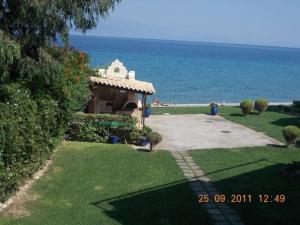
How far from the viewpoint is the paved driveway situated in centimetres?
2230

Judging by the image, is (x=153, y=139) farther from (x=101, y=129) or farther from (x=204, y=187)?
(x=204, y=187)

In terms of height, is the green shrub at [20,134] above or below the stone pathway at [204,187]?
above

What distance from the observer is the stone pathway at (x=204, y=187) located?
12.4m

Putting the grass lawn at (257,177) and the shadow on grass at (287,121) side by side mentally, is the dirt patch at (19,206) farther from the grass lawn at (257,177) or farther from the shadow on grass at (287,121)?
the shadow on grass at (287,121)

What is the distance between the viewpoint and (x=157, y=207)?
13078 mm

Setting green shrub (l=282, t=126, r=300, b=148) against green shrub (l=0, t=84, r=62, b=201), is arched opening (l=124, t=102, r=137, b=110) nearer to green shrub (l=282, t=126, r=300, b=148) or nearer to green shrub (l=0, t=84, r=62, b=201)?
green shrub (l=282, t=126, r=300, b=148)

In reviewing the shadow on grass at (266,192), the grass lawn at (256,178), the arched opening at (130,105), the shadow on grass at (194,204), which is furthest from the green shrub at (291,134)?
the arched opening at (130,105)

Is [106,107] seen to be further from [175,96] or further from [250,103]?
[175,96]

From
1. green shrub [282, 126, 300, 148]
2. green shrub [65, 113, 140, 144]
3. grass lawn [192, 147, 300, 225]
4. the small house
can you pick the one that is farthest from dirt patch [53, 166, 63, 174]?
green shrub [282, 126, 300, 148]

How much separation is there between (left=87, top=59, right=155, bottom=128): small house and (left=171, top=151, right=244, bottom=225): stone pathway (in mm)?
5154

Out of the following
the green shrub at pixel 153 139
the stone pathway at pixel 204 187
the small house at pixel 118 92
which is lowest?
the stone pathway at pixel 204 187
